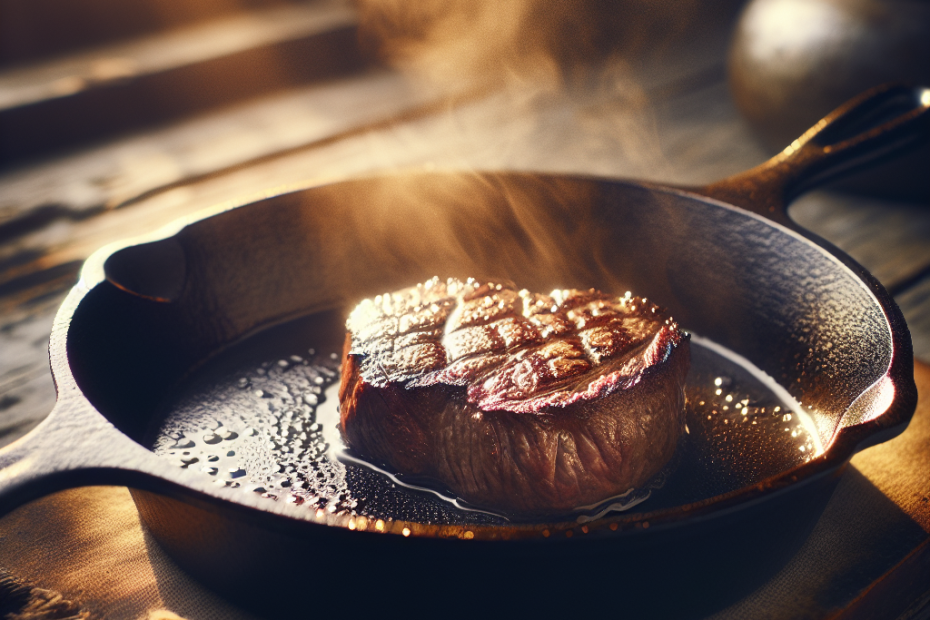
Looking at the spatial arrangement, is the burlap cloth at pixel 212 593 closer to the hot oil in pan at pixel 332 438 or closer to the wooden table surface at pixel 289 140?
the wooden table surface at pixel 289 140

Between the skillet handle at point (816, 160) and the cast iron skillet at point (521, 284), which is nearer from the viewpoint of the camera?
the cast iron skillet at point (521, 284)

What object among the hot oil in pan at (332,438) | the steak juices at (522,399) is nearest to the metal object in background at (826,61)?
the hot oil in pan at (332,438)

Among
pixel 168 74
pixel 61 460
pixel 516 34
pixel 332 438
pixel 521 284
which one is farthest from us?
pixel 516 34

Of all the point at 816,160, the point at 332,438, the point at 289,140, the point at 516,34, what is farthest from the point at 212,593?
the point at 516,34

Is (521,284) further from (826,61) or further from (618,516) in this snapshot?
(826,61)

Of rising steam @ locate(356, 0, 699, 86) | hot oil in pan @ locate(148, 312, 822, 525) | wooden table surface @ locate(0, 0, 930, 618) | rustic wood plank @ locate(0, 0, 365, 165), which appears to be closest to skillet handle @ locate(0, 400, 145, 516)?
hot oil in pan @ locate(148, 312, 822, 525)

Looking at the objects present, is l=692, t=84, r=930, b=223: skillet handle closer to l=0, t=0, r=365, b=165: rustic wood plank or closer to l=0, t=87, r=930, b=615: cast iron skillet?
l=0, t=87, r=930, b=615: cast iron skillet

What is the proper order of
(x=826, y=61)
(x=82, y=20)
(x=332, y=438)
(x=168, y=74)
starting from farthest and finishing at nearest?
(x=82, y=20), (x=168, y=74), (x=826, y=61), (x=332, y=438)
